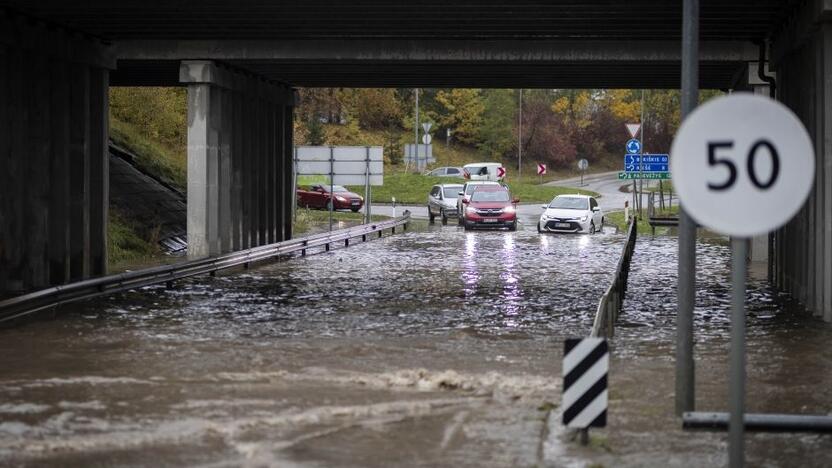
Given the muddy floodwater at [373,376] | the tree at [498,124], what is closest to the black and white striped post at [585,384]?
the muddy floodwater at [373,376]

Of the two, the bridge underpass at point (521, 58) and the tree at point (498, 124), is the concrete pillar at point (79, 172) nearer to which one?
the bridge underpass at point (521, 58)

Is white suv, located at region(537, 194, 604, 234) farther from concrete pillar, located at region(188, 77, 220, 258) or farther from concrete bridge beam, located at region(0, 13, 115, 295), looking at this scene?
concrete bridge beam, located at region(0, 13, 115, 295)

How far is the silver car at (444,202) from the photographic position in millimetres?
51750

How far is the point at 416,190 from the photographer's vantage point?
237 feet

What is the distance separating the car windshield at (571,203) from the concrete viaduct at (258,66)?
12.4 m

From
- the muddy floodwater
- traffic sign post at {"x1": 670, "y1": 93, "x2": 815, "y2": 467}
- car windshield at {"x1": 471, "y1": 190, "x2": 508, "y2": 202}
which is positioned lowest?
the muddy floodwater

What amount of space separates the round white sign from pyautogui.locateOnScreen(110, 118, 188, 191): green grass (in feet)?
111

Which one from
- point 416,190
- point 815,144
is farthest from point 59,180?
point 416,190

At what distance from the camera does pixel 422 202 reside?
6888cm

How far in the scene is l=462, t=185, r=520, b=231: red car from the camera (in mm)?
45438

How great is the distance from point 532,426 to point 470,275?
15.5m

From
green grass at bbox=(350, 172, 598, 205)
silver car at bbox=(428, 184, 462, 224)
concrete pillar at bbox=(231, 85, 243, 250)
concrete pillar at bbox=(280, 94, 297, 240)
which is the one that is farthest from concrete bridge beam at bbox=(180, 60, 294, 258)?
green grass at bbox=(350, 172, 598, 205)

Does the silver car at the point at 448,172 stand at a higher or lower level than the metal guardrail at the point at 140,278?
higher

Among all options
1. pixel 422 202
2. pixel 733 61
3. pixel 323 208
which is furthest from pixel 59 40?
pixel 422 202
